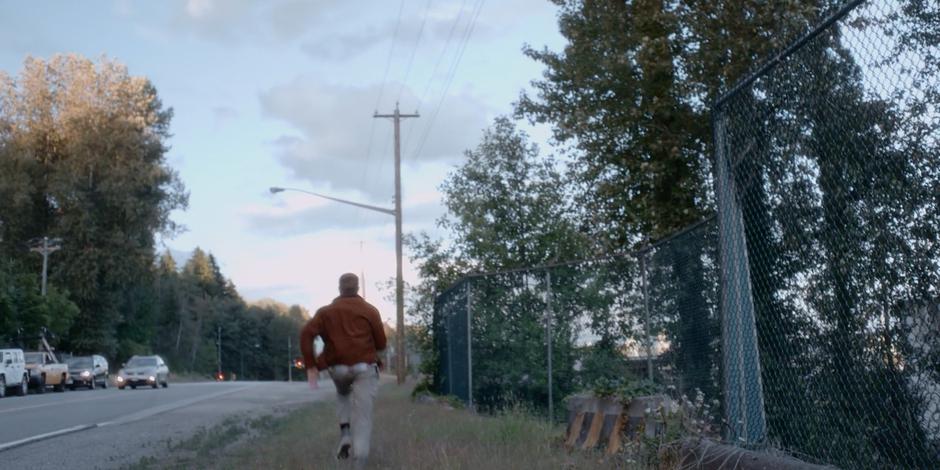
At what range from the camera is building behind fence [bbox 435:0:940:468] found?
5.31 metres

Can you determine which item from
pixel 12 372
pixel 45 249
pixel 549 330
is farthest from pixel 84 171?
pixel 549 330

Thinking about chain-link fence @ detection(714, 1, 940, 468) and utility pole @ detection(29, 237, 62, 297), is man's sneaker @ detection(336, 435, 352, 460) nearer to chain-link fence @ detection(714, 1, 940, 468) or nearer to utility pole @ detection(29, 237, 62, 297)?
chain-link fence @ detection(714, 1, 940, 468)

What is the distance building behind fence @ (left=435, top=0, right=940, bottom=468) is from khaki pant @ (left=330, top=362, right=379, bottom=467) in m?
2.88

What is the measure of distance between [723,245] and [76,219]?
157 ft

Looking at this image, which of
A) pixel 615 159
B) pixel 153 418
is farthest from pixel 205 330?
pixel 615 159

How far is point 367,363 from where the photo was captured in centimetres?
938

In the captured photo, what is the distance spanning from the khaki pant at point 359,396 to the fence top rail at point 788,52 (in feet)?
12.6

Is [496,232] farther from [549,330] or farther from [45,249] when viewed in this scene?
[45,249]

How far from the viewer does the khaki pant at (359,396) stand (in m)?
9.15

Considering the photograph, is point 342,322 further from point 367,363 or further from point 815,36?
point 815,36

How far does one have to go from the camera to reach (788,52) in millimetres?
6609

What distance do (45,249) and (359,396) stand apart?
144ft

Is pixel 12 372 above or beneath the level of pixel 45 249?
beneath

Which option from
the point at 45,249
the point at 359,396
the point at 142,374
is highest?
the point at 45,249
